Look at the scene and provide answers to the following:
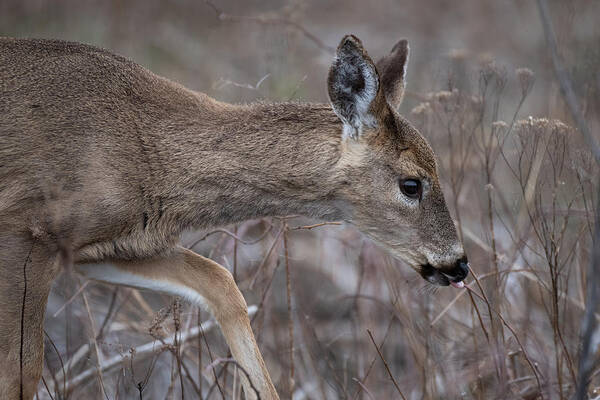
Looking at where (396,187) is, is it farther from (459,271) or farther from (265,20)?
(265,20)

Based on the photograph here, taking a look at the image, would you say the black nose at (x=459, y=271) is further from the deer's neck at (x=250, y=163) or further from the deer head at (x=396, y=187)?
the deer's neck at (x=250, y=163)

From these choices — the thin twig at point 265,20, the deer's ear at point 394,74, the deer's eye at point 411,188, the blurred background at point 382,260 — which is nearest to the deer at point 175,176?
the deer's eye at point 411,188

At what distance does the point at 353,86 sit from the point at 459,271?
1.13m

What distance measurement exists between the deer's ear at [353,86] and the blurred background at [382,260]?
63 cm

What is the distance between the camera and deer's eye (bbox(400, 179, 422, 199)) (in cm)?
504

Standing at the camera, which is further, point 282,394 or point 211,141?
point 282,394

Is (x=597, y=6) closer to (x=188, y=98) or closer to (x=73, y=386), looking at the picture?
(x=188, y=98)

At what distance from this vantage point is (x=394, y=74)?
5.58 meters

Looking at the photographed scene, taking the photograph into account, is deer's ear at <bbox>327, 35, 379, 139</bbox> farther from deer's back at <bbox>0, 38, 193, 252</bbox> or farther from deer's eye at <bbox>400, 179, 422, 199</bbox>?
deer's back at <bbox>0, 38, 193, 252</bbox>

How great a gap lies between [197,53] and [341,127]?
7827 mm

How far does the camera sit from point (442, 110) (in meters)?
6.10

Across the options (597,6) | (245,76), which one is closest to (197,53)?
(245,76)

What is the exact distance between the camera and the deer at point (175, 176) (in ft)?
15.0

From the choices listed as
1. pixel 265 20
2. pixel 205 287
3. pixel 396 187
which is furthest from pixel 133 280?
pixel 265 20
